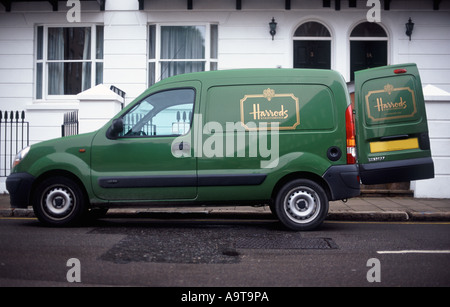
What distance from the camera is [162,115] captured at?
686 centimetres

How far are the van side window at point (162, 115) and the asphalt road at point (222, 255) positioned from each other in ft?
4.55

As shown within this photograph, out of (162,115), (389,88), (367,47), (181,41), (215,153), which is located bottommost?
(215,153)

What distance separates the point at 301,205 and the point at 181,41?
770cm

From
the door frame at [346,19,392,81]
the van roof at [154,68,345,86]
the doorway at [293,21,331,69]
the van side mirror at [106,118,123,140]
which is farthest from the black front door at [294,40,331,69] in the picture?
the van side mirror at [106,118,123,140]

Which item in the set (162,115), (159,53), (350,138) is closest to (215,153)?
(162,115)

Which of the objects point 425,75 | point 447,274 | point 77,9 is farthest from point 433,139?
point 77,9

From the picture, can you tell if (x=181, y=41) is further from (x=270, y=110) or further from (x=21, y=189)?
(x=21, y=189)

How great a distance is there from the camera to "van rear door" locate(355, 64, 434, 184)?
7.07 meters

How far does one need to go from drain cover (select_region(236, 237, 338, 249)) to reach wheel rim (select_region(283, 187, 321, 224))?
0.55 meters

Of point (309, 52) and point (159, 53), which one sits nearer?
point (309, 52)

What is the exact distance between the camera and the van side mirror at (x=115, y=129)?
674 centimetres

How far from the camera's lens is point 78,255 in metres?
5.17

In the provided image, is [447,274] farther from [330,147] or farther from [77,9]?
[77,9]
